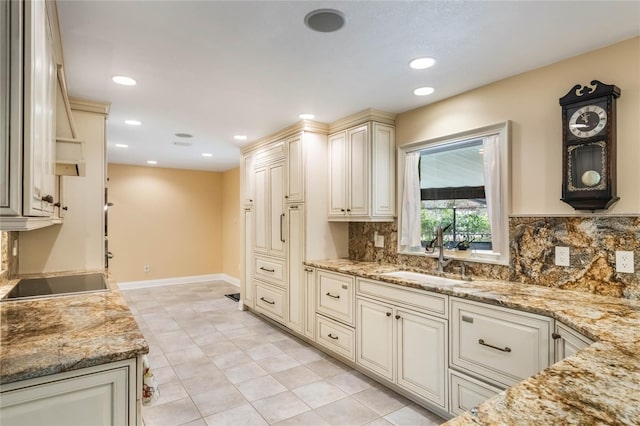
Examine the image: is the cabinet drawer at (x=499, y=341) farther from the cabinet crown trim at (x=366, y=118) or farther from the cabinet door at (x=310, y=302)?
the cabinet crown trim at (x=366, y=118)

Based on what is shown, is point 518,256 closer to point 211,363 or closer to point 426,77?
point 426,77

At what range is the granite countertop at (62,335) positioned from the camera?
120cm

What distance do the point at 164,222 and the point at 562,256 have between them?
6519 mm

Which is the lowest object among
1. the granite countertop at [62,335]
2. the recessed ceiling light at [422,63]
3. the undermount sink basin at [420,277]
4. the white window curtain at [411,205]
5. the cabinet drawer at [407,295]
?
the cabinet drawer at [407,295]

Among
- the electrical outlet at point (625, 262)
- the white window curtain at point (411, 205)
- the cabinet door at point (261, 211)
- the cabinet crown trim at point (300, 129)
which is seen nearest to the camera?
the electrical outlet at point (625, 262)

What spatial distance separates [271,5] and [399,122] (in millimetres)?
2023

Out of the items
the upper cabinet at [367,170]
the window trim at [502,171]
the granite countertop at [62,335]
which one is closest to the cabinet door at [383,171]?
the upper cabinet at [367,170]

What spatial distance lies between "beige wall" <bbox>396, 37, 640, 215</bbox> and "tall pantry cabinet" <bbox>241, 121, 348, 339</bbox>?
4.75 feet

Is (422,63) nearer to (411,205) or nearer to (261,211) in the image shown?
(411,205)

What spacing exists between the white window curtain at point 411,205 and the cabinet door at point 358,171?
370mm

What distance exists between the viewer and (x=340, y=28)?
194 cm

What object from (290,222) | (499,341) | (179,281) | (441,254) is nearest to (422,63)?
(441,254)

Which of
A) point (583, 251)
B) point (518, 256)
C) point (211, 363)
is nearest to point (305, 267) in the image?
point (211, 363)

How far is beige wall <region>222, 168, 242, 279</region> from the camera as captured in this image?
691 cm
